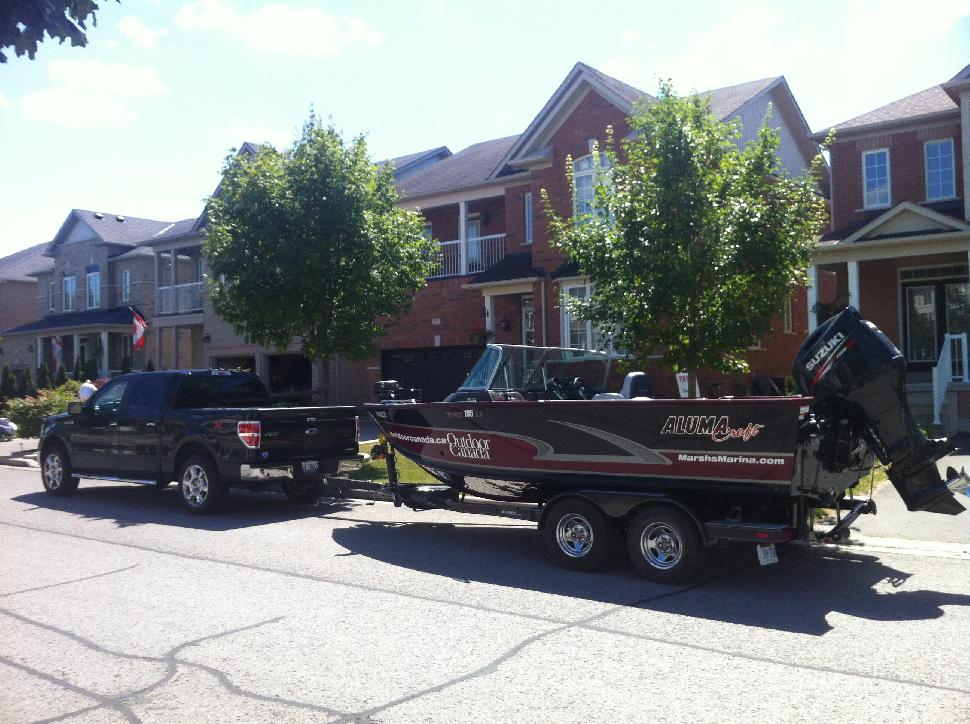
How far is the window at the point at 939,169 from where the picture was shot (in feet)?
63.7

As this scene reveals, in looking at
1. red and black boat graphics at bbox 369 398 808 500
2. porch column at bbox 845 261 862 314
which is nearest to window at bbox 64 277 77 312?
porch column at bbox 845 261 862 314

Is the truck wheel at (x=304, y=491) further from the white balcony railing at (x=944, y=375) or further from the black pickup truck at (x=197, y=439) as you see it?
the white balcony railing at (x=944, y=375)

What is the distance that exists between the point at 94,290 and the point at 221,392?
100ft

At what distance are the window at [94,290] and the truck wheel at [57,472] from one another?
28.0 meters

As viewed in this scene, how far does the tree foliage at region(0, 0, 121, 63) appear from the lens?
13.5 ft

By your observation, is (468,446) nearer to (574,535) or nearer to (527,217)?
(574,535)

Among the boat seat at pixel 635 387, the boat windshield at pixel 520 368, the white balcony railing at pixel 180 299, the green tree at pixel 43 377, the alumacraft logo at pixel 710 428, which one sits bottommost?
the alumacraft logo at pixel 710 428

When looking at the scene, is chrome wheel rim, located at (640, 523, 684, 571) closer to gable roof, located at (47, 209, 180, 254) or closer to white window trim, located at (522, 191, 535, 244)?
white window trim, located at (522, 191, 535, 244)

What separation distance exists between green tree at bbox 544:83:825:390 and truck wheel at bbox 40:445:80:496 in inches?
315

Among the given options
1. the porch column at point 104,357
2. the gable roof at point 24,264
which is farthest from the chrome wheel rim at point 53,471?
the gable roof at point 24,264

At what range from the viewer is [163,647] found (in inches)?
223

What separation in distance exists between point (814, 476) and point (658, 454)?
1.23 meters

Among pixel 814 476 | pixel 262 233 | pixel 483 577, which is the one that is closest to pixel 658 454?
pixel 814 476

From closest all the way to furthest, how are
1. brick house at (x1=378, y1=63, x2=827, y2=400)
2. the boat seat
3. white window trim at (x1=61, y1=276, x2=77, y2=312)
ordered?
the boat seat, brick house at (x1=378, y1=63, x2=827, y2=400), white window trim at (x1=61, y1=276, x2=77, y2=312)
